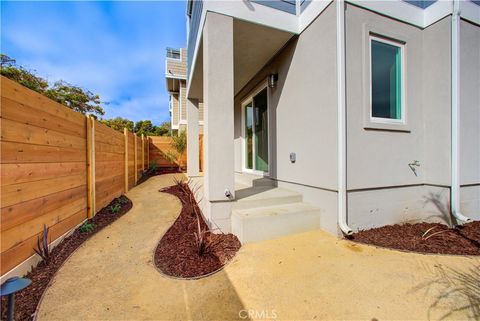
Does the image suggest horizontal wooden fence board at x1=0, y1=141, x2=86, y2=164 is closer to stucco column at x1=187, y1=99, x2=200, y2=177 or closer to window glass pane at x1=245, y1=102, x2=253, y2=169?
stucco column at x1=187, y1=99, x2=200, y2=177

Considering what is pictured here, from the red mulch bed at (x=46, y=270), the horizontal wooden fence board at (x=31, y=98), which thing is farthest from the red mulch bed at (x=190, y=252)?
the horizontal wooden fence board at (x=31, y=98)

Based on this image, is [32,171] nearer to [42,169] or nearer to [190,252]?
[42,169]

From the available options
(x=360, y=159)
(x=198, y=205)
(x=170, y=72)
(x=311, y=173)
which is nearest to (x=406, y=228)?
(x=360, y=159)

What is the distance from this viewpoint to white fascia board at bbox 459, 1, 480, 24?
3709 mm

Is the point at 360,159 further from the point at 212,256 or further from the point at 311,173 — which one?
the point at 212,256

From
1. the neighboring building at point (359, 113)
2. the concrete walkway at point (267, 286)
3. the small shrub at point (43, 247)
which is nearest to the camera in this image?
the concrete walkway at point (267, 286)

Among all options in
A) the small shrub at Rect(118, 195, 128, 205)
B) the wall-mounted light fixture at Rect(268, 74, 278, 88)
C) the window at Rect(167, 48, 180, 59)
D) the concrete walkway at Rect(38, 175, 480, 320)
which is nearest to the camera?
the concrete walkway at Rect(38, 175, 480, 320)

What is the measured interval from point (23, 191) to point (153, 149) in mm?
8941

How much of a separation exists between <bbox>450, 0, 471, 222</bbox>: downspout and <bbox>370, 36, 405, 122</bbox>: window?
2.45 feet

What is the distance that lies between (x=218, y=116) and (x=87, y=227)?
301 centimetres

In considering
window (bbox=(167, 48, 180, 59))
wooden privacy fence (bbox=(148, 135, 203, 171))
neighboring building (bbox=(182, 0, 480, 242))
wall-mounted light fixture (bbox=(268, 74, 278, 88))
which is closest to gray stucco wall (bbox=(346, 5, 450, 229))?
neighboring building (bbox=(182, 0, 480, 242))

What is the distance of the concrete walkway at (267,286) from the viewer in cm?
184

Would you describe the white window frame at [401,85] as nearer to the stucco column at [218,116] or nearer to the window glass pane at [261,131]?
the stucco column at [218,116]

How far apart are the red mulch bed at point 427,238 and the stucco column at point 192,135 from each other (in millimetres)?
5441
